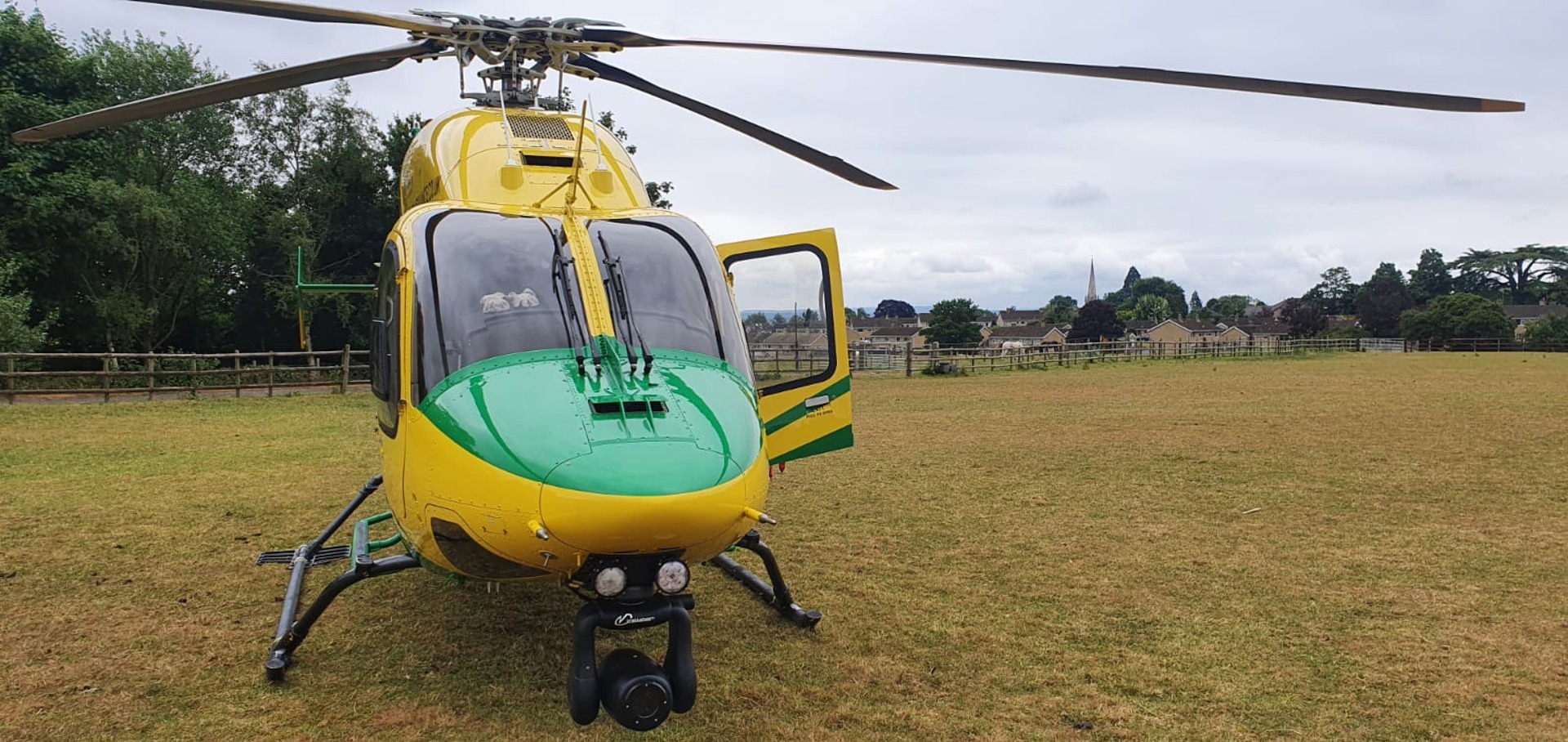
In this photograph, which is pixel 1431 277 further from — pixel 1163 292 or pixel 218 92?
pixel 218 92

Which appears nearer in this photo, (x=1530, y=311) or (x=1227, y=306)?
(x=1530, y=311)

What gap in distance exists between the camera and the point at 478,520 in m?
3.55

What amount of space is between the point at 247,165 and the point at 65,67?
10.1m

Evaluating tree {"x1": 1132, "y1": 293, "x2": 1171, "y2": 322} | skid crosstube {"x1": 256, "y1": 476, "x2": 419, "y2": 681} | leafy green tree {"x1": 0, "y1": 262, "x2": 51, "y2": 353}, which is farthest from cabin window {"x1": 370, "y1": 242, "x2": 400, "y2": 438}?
tree {"x1": 1132, "y1": 293, "x2": 1171, "y2": 322}

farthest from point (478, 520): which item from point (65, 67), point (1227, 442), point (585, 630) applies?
point (65, 67)

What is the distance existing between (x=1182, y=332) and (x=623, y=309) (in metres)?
120

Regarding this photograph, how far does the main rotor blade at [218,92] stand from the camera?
5047 millimetres

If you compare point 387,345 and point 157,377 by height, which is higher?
point 387,345

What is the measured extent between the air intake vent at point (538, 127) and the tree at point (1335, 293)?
140 meters

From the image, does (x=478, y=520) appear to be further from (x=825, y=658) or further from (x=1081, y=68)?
(x=1081, y=68)

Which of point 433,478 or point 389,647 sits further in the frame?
point 389,647

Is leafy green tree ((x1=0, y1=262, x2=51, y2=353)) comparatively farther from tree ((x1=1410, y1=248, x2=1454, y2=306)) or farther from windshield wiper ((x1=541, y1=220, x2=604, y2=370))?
tree ((x1=1410, y1=248, x2=1454, y2=306))

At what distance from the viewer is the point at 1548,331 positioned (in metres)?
66.5

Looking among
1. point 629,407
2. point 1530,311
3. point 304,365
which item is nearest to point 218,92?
point 629,407
